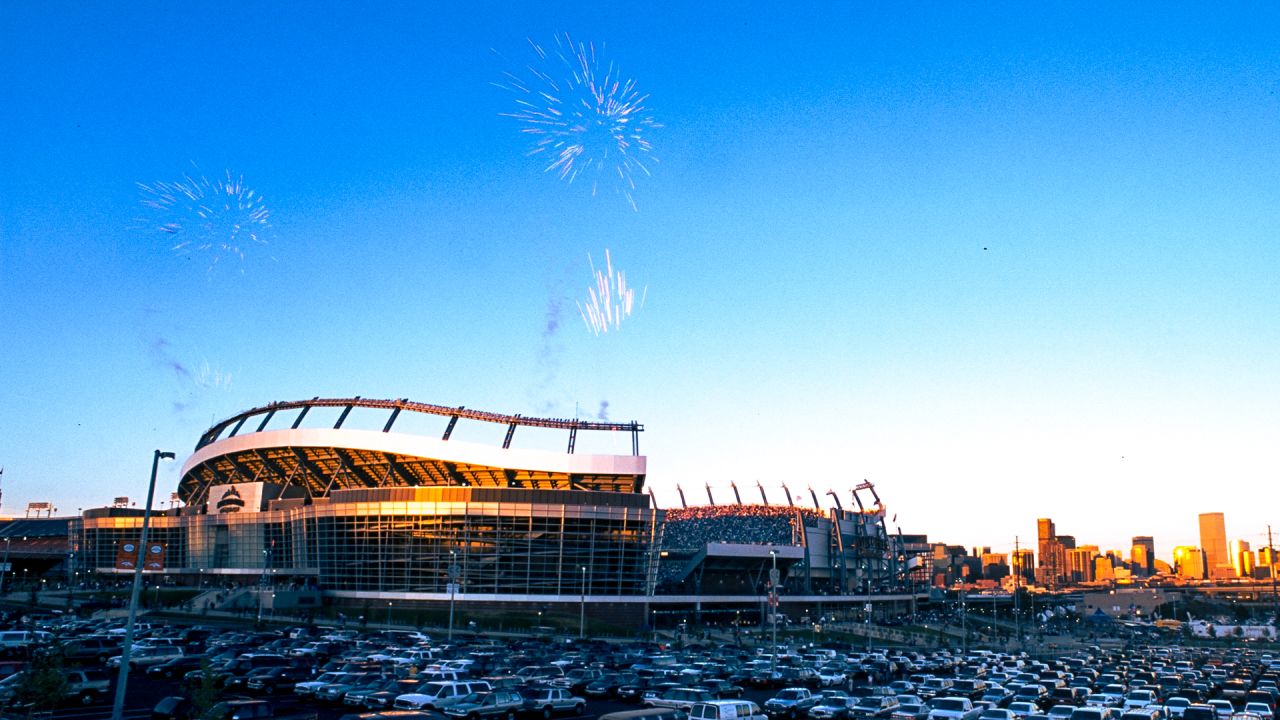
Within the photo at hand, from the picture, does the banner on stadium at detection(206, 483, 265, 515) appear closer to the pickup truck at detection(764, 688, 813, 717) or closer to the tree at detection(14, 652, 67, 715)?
the pickup truck at detection(764, 688, 813, 717)

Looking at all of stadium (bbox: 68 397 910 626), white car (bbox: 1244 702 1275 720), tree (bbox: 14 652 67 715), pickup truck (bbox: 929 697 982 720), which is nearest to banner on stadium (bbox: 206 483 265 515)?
stadium (bbox: 68 397 910 626)

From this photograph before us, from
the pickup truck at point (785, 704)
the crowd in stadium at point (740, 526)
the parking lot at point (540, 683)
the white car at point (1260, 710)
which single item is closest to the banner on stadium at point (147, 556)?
the parking lot at point (540, 683)

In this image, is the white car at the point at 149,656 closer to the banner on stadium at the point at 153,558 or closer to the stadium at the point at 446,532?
the banner on stadium at the point at 153,558

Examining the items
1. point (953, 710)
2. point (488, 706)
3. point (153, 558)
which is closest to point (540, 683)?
point (488, 706)

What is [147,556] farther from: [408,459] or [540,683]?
[408,459]

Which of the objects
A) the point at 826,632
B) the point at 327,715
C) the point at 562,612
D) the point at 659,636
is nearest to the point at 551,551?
the point at 562,612

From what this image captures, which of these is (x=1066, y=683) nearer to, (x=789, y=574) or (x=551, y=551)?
(x=551, y=551)
